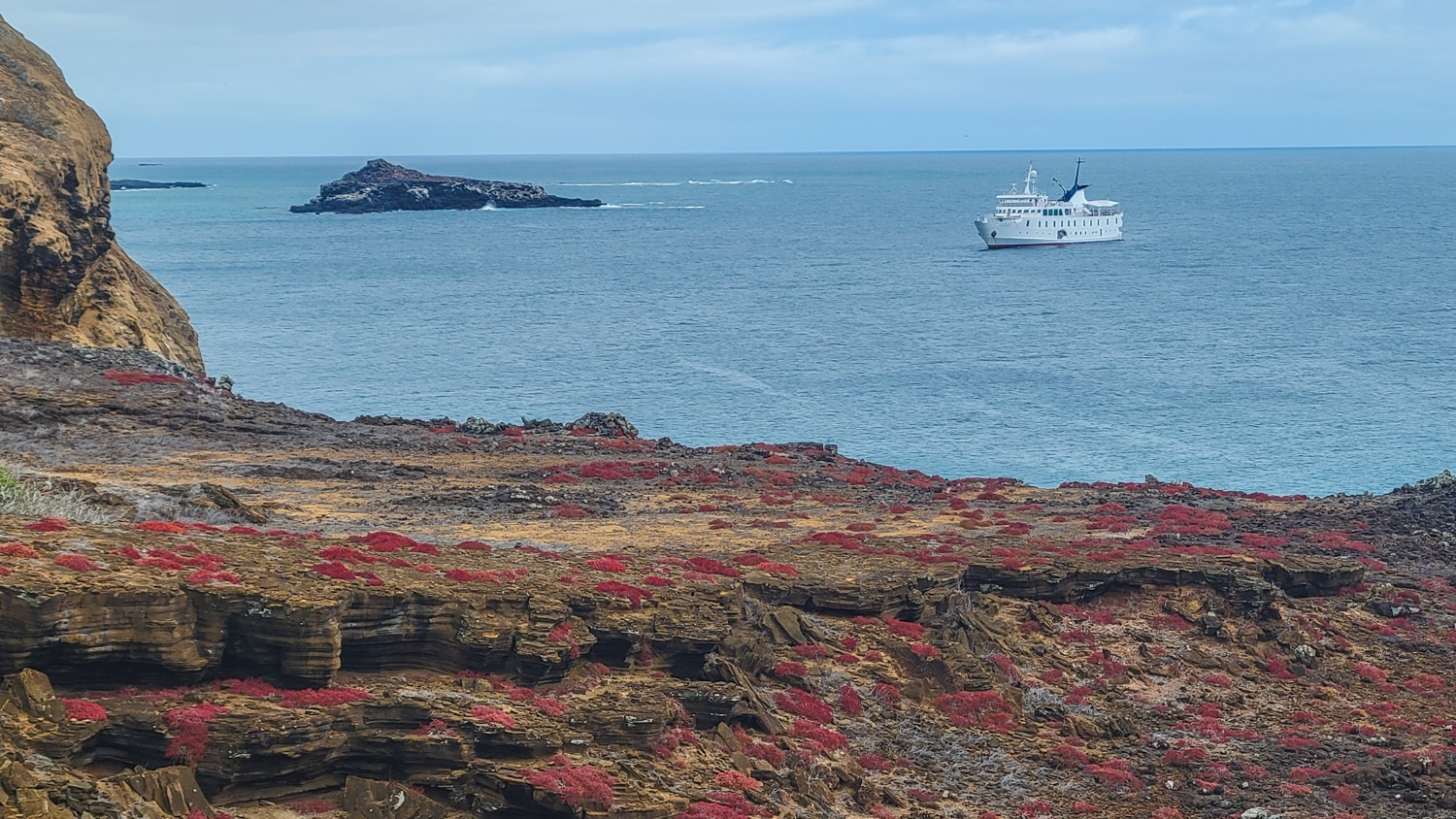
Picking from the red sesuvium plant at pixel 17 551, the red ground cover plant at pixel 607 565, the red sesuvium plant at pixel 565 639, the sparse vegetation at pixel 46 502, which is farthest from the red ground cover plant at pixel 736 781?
the sparse vegetation at pixel 46 502

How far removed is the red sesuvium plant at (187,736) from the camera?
18.0m

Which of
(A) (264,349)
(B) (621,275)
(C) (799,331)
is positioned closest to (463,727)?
(A) (264,349)

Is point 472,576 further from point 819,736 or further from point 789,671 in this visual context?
point 819,736

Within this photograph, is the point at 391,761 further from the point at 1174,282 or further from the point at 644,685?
the point at 1174,282

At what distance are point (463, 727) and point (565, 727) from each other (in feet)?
6.93

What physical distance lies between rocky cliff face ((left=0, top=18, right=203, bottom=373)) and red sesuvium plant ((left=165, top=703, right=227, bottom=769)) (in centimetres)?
3835

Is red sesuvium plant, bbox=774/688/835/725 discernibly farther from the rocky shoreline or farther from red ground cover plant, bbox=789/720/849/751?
red ground cover plant, bbox=789/720/849/751

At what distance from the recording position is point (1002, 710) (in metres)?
29.2

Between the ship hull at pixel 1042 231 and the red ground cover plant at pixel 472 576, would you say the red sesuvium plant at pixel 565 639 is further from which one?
the ship hull at pixel 1042 231

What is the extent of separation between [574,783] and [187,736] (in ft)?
18.6

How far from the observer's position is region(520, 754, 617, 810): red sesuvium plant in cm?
2020

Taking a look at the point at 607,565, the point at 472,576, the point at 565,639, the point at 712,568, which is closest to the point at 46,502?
the point at 472,576

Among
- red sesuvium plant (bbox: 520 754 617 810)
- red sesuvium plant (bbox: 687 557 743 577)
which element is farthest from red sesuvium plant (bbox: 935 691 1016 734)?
red sesuvium plant (bbox: 520 754 617 810)

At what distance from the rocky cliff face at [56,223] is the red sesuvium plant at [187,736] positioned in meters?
38.4
